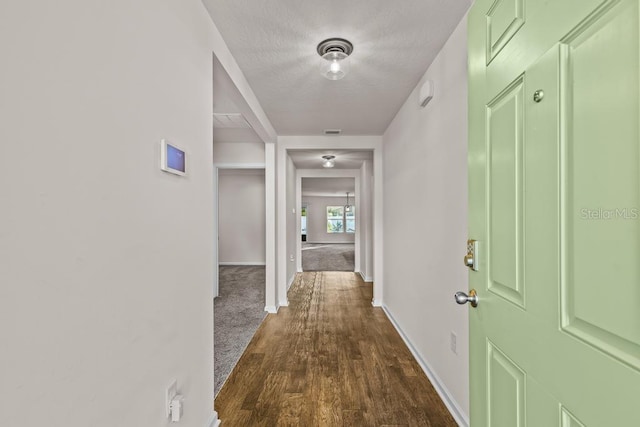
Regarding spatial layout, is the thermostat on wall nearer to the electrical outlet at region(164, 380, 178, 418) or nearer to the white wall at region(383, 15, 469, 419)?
the electrical outlet at region(164, 380, 178, 418)

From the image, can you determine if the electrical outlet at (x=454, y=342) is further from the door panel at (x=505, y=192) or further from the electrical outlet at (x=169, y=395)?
the electrical outlet at (x=169, y=395)

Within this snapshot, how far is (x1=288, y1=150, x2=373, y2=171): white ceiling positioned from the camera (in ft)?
16.1

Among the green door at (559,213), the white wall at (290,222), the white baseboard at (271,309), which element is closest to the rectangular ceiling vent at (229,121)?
the white wall at (290,222)

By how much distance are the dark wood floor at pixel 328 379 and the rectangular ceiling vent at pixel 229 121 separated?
2.47 metres

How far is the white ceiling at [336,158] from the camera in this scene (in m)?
4.90

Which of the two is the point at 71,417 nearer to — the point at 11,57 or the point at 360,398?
the point at 11,57

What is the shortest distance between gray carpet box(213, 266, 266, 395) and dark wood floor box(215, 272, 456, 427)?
100 mm

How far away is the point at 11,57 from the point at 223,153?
4657mm

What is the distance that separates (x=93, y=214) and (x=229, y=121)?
130 inches

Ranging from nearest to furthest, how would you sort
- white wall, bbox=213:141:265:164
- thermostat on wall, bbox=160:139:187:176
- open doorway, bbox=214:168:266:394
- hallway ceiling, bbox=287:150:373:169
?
thermostat on wall, bbox=160:139:187:176 < hallway ceiling, bbox=287:150:373:169 < white wall, bbox=213:141:265:164 < open doorway, bbox=214:168:266:394

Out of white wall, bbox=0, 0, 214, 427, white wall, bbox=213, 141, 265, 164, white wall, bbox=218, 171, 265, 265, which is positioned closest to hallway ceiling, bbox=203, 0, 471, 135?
white wall, bbox=0, 0, 214, 427

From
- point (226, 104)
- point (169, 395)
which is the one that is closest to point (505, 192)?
point (169, 395)

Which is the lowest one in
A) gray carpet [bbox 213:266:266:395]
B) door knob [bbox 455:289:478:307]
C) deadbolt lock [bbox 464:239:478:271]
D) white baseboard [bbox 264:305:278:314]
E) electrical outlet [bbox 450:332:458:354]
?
gray carpet [bbox 213:266:266:395]

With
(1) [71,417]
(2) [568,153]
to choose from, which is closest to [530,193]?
(2) [568,153]
